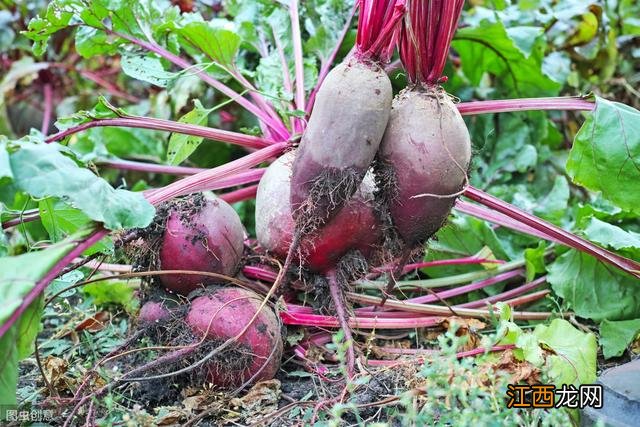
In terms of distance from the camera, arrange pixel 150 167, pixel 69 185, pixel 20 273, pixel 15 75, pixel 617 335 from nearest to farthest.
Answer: pixel 20 273
pixel 69 185
pixel 617 335
pixel 150 167
pixel 15 75

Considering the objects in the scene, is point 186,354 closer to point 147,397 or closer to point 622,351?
point 147,397

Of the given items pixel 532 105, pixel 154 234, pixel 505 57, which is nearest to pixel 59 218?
pixel 154 234

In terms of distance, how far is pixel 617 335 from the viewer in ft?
7.44

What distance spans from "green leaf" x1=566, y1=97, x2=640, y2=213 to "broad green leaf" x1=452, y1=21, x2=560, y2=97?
85 centimetres

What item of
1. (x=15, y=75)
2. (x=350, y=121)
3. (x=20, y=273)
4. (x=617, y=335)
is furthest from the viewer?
(x=15, y=75)

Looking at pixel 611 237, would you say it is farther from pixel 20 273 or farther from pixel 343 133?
pixel 20 273

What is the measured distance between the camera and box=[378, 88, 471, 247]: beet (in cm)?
202

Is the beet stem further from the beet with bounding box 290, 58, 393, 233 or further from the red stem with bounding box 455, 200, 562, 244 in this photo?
the red stem with bounding box 455, 200, 562, 244

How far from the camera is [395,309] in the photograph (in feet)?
8.08

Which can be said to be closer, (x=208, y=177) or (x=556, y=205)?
(x=208, y=177)

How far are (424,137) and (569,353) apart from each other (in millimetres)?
796

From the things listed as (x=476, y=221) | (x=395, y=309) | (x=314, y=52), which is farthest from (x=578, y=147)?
(x=314, y=52)

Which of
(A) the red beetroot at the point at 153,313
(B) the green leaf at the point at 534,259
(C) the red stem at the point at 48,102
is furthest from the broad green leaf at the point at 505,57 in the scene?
(C) the red stem at the point at 48,102

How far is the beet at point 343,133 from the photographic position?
1979 millimetres
